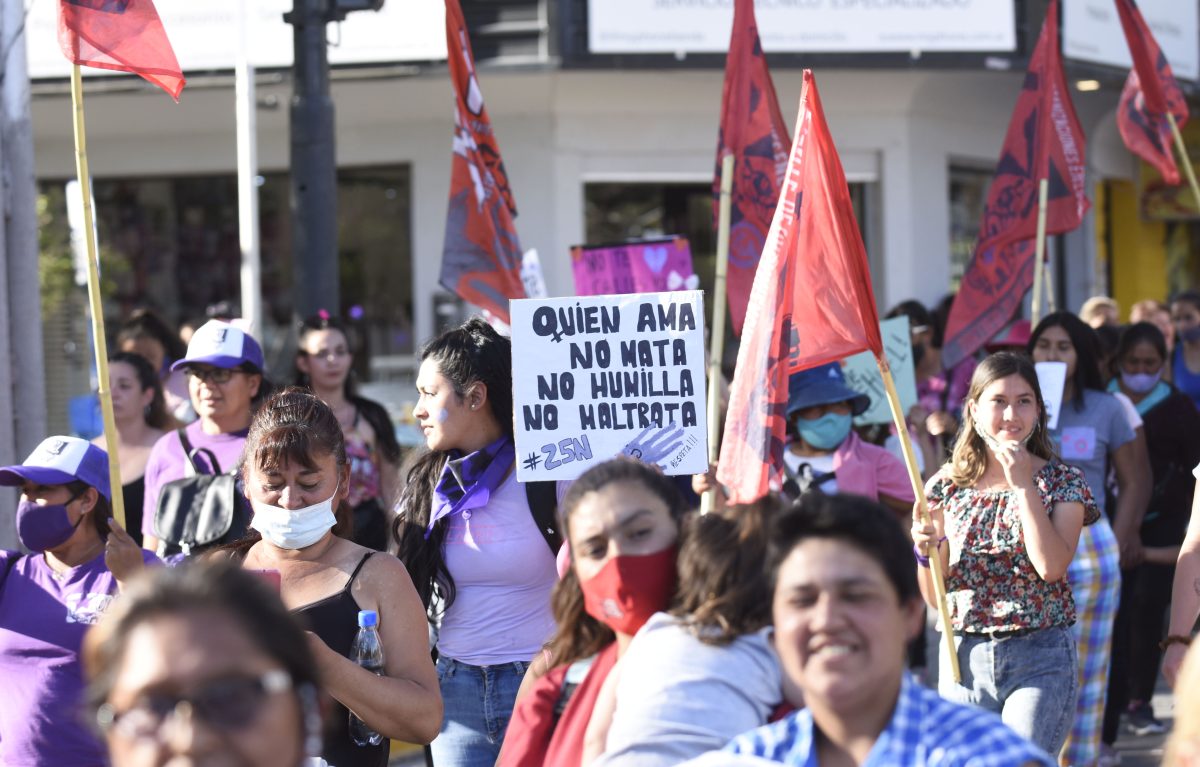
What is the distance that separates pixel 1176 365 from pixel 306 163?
219 inches

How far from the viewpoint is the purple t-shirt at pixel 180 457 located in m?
5.93

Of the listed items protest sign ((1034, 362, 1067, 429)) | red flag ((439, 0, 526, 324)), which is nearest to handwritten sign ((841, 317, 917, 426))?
protest sign ((1034, 362, 1067, 429))

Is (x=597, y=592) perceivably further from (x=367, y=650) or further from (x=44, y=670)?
(x=44, y=670)

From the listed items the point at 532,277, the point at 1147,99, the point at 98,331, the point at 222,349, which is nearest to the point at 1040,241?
the point at 1147,99

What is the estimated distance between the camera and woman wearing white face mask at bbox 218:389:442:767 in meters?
3.97

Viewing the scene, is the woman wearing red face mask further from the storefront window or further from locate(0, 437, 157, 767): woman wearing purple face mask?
→ the storefront window

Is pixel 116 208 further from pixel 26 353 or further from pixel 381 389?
pixel 26 353

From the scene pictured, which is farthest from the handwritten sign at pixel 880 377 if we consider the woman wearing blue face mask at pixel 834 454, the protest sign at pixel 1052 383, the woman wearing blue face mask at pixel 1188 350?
the woman wearing blue face mask at pixel 1188 350

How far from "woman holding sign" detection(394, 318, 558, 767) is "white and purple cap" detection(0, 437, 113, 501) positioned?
0.92 m

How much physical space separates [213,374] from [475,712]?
208cm

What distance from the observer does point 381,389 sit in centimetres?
1359

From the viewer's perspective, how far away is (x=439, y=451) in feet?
A: 16.5

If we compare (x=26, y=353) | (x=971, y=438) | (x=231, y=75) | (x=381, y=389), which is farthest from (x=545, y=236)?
(x=971, y=438)

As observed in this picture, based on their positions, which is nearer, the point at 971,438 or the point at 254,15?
the point at 971,438
